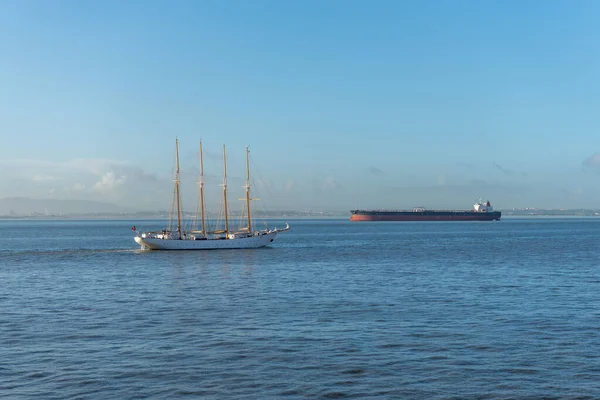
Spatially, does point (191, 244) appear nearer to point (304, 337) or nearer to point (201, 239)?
point (201, 239)

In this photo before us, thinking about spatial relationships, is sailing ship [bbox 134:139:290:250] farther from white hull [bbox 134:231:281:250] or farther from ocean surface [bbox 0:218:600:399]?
ocean surface [bbox 0:218:600:399]

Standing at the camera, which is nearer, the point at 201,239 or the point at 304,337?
the point at 304,337

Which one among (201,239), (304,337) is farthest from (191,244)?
(304,337)

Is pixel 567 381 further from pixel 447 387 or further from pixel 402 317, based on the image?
pixel 402 317

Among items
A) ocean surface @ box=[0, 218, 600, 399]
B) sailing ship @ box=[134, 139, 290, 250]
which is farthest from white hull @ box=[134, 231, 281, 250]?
ocean surface @ box=[0, 218, 600, 399]

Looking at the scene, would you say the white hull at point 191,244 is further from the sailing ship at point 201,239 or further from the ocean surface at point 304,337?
the ocean surface at point 304,337

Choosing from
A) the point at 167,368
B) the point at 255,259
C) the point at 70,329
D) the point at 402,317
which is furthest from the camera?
the point at 255,259

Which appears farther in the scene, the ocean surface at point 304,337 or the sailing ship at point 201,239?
the sailing ship at point 201,239

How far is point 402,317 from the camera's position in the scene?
35.6 metres

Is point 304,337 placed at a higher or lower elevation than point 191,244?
lower

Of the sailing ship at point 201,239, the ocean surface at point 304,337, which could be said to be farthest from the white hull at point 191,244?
the ocean surface at point 304,337

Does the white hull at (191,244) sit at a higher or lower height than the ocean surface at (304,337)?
higher

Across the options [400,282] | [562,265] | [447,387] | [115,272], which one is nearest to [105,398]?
[447,387]

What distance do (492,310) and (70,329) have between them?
2186cm
